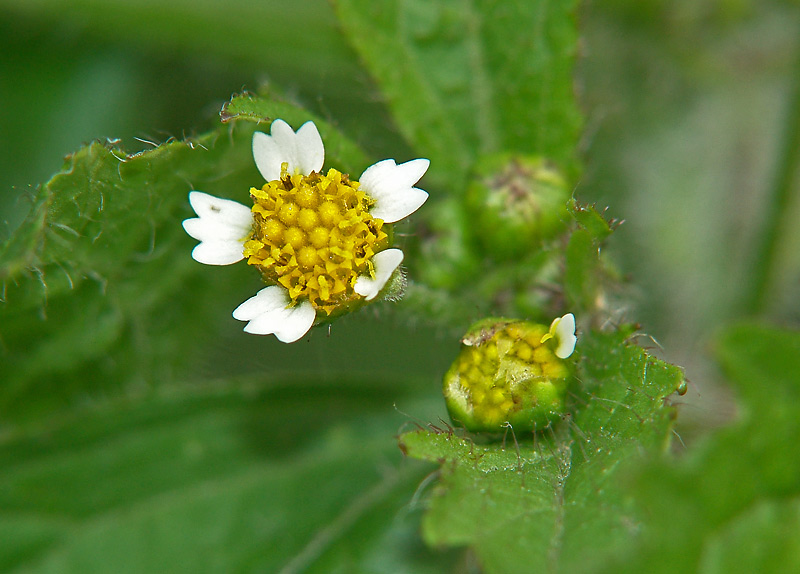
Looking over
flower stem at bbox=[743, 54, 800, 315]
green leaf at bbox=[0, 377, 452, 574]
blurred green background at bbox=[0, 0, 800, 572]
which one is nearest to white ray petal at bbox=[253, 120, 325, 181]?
blurred green background at bbox=[0, 0, 800, 572]

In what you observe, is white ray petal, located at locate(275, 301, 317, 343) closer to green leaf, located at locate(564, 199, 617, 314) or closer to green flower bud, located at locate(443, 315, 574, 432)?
green flower bud, located at locate(443, 315, 574, 432)

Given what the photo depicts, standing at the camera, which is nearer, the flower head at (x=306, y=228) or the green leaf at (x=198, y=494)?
the flower head at (x=306, y=228)

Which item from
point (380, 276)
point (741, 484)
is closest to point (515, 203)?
point (380, 276)

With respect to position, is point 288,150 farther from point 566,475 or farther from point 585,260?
point 566,475

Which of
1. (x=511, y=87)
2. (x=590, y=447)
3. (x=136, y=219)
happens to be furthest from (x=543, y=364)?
(x=136, y=219)

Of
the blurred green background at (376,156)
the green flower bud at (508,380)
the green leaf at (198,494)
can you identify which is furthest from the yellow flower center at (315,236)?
the green leaf at (198,494)

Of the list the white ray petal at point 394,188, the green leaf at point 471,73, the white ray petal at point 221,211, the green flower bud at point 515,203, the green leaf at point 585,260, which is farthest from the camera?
the green leaf at point 471,73

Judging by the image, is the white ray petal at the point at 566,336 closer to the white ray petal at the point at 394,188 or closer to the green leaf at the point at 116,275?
the white ray petal at the point at 394,188
